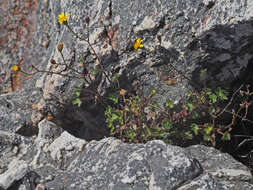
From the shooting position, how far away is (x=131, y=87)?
3045mm

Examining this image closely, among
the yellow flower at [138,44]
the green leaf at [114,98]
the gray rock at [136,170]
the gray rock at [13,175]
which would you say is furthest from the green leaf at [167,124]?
the gray rock at [13,175]

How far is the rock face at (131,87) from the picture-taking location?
2277 mm

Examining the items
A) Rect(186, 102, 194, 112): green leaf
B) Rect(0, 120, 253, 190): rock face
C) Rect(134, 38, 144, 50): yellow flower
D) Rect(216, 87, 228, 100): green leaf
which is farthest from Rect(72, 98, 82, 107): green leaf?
Rect(216, 87, 228, 100): green leaf

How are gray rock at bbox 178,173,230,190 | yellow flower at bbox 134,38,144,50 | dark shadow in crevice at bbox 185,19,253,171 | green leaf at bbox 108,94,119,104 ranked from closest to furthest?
gray rock at bbox 178,173,230,190 → dark shadow in crevice at bbox 185,19,253,171 → yellow flower at bbox 134,38,144,50 → green leaf at bbox 108,94,119,104

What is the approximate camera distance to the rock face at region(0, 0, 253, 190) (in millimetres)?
2277

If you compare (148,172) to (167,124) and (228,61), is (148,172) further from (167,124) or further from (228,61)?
(228,61)

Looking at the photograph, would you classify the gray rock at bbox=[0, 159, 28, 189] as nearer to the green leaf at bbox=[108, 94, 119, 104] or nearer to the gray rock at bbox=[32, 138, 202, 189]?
the gray rock at bbox=[32, 138, 202, 189]

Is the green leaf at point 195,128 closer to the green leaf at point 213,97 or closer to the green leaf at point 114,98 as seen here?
the green leaf at point 213,97

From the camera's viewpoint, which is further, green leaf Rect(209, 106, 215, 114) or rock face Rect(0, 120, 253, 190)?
green leaf Rect(209, 106, 215, 114)

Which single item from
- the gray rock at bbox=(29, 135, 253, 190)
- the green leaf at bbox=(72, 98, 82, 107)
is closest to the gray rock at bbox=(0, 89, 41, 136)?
the green leaf at bbox=(72, 98, 82, 107)

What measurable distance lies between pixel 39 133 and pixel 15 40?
1679mm

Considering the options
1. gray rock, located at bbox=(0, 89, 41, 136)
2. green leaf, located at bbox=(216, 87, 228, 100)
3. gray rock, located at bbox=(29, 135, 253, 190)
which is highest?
gray rock, located at bbox=(0, 89, 41, 136)

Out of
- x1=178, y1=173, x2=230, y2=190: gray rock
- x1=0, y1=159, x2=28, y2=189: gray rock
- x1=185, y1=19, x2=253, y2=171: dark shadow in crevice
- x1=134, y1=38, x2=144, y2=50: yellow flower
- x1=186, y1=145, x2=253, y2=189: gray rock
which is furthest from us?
x1=134, y1=38, x2=144, y2=50: yellow flower

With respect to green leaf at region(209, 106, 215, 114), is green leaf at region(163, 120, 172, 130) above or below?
below
